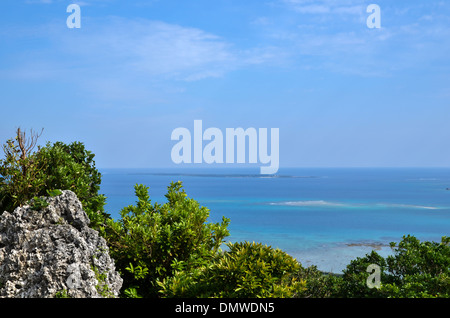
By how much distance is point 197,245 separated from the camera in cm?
830

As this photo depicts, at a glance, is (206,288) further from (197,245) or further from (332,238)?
(332,238)

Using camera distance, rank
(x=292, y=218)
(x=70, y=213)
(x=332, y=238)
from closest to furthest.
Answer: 1. (x=70, y=213)
2. (x=332, y=238)
3. (x=292, y=218)

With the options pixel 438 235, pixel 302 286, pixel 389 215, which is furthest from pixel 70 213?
pixel 389 215

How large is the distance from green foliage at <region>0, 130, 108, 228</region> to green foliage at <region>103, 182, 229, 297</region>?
0.77 meters

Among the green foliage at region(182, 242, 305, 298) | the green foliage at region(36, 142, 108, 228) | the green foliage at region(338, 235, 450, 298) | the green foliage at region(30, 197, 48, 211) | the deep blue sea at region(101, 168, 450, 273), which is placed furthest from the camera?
the deep blue sea at region(101, 168, 450, 273)

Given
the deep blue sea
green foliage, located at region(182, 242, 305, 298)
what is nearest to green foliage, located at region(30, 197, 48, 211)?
green foliage, located at region(182, 242, 305, 298)

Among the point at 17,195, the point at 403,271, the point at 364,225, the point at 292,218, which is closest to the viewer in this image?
the point at 17,195

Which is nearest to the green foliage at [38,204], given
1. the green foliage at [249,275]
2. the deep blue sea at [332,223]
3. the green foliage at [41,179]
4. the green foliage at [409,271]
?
the green foliage at [41,179]

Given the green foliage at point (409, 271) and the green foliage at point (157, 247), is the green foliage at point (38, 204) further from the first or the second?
the green foliage at point (409, 271)

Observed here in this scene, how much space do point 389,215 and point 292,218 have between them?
65.0 feet

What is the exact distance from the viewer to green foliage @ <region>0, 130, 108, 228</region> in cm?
807

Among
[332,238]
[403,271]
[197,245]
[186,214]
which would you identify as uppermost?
[186,214]

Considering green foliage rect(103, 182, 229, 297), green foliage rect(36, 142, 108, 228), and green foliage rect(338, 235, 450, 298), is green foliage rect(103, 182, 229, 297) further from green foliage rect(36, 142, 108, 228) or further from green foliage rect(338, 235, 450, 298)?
green foliage rect(338, 235, 450, 298)

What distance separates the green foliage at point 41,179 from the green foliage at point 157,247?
2.52ft
